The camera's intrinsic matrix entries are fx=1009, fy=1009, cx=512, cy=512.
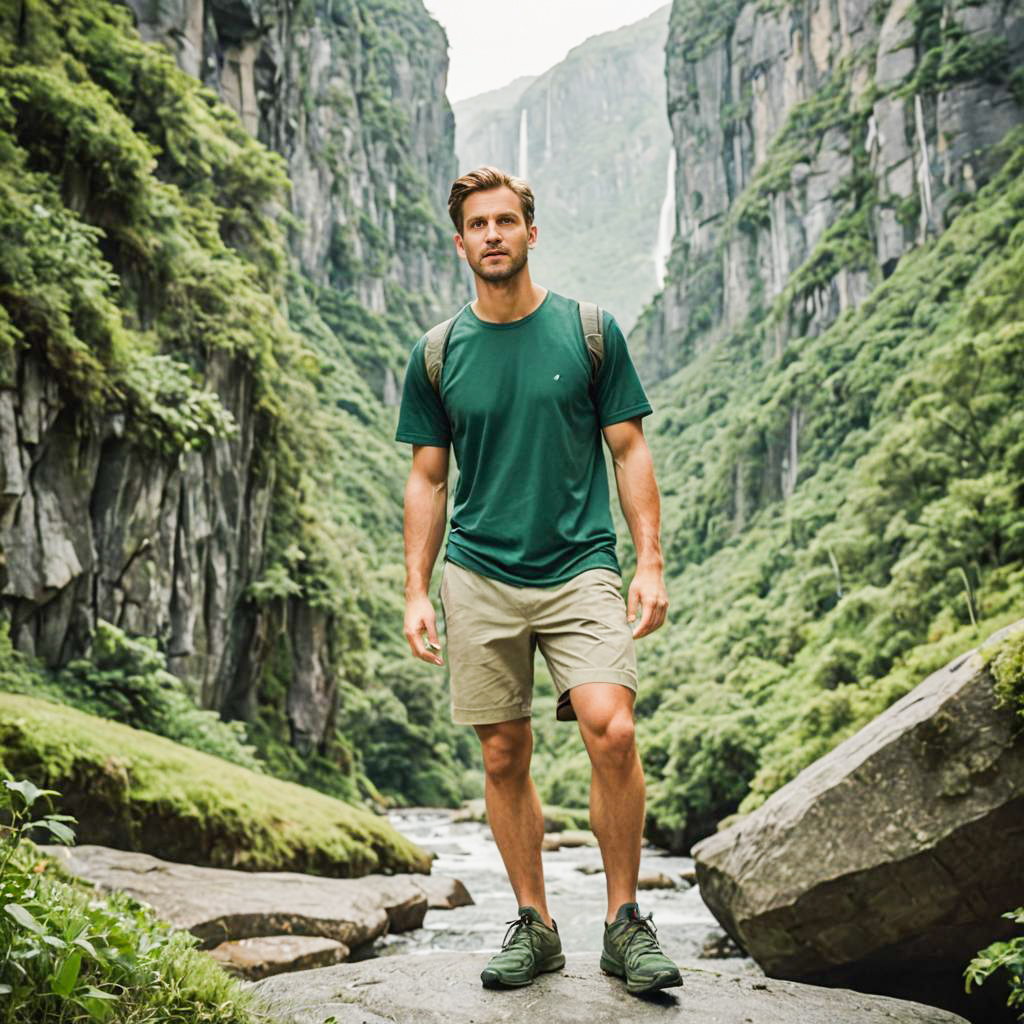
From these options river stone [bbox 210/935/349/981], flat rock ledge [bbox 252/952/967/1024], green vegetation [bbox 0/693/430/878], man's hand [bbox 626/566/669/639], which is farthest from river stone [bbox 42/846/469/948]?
man's hand [bbox 626/566/669/639]

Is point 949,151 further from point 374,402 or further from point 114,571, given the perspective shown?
point 114,571

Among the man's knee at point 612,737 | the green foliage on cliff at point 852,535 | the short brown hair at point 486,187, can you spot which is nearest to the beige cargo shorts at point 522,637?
the man's knee at point 612,737

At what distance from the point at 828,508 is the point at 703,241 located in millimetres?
66645

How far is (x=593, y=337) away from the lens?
3633 mm

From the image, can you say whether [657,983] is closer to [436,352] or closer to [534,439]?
[534,439]

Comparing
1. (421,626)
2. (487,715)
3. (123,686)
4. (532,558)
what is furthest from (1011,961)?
(123,686)

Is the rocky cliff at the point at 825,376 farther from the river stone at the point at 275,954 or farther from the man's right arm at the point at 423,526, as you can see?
the man's right arm at the point at 423,526

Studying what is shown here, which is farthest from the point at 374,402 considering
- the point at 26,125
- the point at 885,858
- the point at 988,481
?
the point at 885,858

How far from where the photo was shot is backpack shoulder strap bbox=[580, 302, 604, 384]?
143 inches

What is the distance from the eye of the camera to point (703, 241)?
366 ft

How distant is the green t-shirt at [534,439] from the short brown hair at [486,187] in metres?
0.34

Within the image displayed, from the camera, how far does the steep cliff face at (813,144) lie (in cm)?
5891

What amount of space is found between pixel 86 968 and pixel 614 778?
5.42ft

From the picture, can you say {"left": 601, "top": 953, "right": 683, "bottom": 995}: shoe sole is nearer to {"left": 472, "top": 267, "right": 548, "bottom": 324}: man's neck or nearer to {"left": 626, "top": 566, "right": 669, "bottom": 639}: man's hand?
{"left": 626, "top": 566, "right": 669, "bottom": 639}: man's hand
